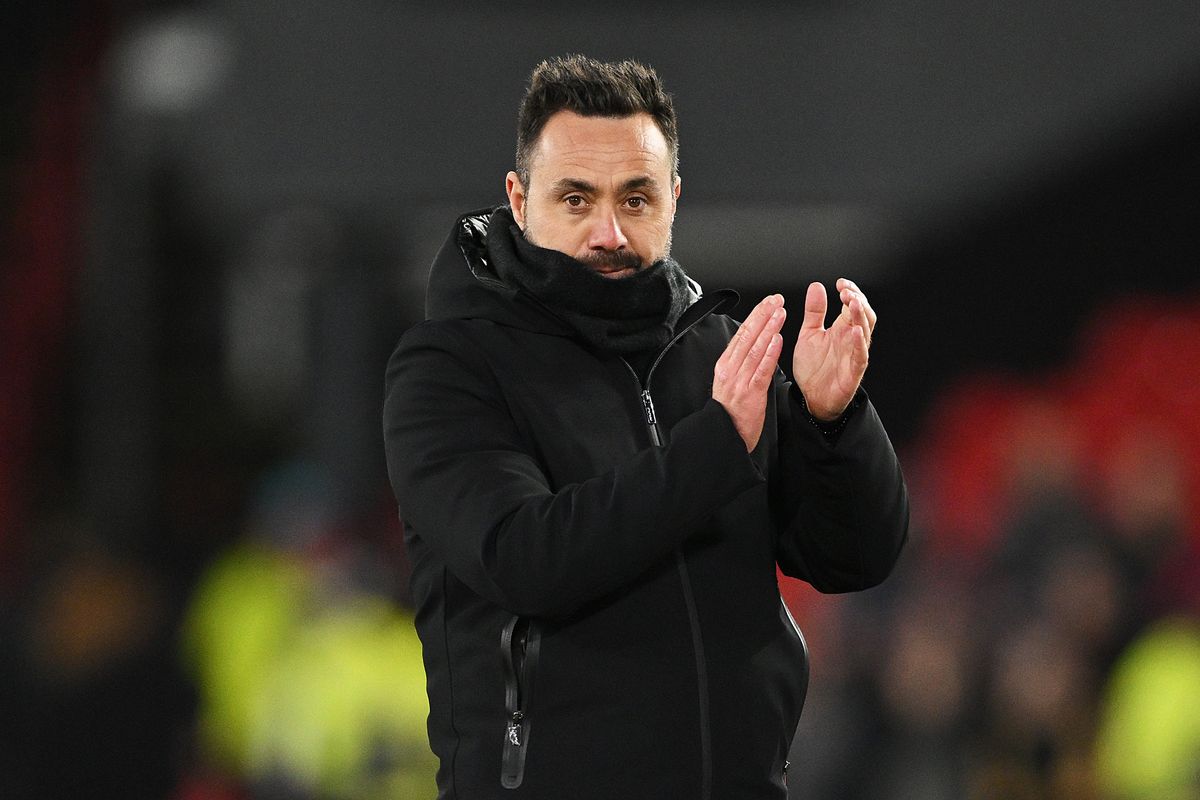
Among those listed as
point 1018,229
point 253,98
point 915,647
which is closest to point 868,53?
point 1018,229

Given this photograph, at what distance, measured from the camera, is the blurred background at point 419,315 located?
668 cm

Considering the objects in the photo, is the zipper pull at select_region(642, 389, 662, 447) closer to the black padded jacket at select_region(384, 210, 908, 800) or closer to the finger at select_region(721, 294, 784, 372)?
the black padded jacket at select_region(384, 210, 908, 800)

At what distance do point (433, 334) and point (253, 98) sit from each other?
10072mm

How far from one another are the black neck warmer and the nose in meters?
0.04

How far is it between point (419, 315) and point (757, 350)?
44.1 ft

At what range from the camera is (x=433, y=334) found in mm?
2648

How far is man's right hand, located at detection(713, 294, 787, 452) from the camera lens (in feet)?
7.97

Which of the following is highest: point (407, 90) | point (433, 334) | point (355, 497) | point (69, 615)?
point (433, 334)

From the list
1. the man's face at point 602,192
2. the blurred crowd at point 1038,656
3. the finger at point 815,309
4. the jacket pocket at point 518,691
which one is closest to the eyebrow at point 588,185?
the man's face at point 602,192

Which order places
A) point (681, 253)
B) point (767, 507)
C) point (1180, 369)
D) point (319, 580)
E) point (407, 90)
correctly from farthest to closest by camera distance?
point (681, 253) < point (407, 90) < point (1180, 369) < point (319, 580) < point (767, 507)

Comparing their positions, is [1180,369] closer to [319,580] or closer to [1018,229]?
[1018,229]

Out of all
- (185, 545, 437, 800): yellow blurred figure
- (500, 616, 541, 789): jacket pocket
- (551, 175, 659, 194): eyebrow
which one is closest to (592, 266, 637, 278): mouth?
(551, 175, 659, 194): eyebrow

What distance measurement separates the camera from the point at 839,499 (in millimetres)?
2656

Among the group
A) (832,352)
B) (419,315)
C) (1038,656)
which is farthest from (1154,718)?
(419,315)
